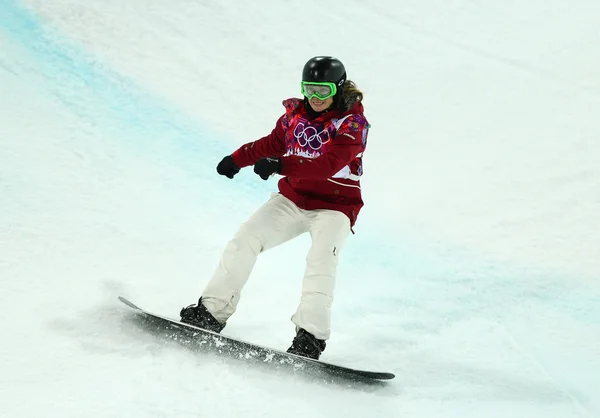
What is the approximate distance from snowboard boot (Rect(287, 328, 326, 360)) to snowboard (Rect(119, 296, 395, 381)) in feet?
0.19

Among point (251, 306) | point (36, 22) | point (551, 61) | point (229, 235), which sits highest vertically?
point (551, 61)

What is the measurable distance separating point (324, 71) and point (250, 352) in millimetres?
1274

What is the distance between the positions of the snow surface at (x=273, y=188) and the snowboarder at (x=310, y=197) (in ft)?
0.89

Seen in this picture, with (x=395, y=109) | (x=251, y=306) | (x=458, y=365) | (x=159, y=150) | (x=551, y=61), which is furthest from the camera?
(x=551, y=61)

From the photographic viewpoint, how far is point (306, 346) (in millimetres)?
2877

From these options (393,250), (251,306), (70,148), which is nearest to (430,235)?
(393,250)

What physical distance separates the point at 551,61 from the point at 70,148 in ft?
17.5

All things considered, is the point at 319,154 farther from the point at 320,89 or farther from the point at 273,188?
the point at 273,188

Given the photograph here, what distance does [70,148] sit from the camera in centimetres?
518

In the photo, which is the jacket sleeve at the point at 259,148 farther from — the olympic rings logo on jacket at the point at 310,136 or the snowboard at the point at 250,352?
the snowboard at the point at 250,352

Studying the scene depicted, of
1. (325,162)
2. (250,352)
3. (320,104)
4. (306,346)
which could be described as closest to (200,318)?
(250,352)

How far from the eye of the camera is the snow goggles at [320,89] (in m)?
3.08

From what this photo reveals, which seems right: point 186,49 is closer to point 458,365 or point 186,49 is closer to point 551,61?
point 551,61

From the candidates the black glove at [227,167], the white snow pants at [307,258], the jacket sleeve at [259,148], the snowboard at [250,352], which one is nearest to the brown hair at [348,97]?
the jacket sleeve at [259,148]
